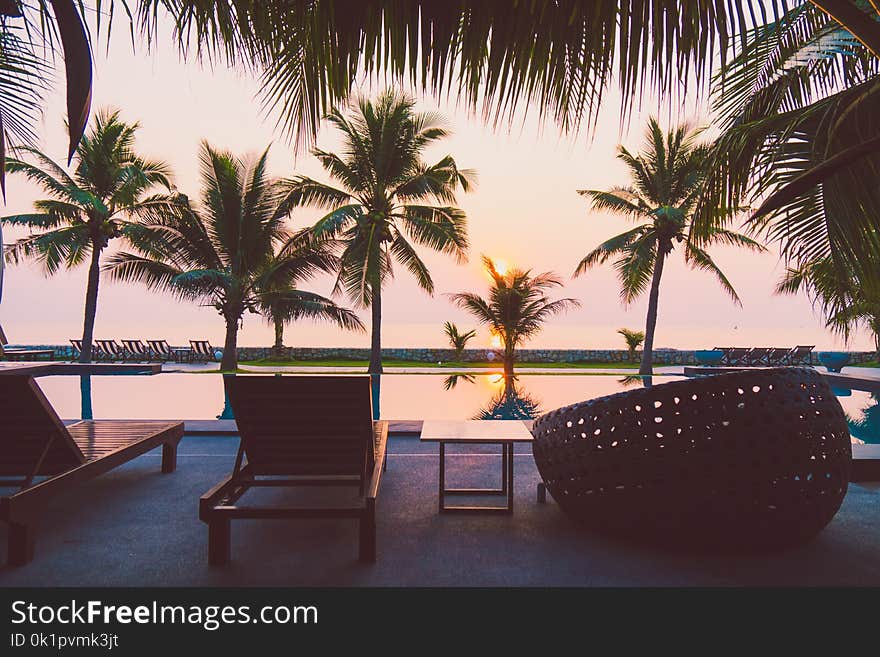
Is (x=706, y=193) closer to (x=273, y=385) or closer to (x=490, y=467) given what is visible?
(x=490, y=467)

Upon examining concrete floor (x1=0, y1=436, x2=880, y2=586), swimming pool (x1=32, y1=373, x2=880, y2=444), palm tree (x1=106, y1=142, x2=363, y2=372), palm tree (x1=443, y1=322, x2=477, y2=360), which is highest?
palm tree (x1=106, y1=142, x2=363, y2=372)

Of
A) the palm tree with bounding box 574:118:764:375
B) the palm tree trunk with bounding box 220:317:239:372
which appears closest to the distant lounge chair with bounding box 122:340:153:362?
the palm tree trunk with bounding box 220:317:239:372

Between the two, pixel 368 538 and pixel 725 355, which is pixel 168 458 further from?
pixel 725 355

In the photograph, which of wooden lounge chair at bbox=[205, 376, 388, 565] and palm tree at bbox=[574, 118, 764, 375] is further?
palm tree at bbox=[574, 118, 764, 375]

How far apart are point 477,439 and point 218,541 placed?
1.43 meters

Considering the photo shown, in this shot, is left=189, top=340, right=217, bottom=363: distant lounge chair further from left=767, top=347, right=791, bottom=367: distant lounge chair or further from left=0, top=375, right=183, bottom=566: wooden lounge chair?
left=767, top=347, right=791, bottom=367: distant lounge chair

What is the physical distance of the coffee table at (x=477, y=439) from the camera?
310 centimetres

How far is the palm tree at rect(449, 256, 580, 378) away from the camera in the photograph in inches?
538

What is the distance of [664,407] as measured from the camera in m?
2.47

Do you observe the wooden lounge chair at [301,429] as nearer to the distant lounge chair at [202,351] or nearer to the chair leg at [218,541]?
the chair leg at [218,541]

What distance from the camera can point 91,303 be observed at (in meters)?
Result: 14.8

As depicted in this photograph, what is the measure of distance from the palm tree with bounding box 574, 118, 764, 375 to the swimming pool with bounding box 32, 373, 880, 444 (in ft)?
11.2

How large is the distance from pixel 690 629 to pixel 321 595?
1.39 m

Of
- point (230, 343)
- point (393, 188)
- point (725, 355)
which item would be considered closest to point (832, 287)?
point (393, 188)
